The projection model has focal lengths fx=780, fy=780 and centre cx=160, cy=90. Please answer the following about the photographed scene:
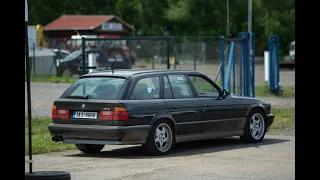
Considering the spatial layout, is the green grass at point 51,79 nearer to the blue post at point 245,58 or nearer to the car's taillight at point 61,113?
the blue post at point 245,58

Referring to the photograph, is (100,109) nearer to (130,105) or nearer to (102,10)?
(130,105)

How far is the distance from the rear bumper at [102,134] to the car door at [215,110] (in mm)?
1545

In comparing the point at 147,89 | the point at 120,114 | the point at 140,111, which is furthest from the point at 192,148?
the point at 120,114

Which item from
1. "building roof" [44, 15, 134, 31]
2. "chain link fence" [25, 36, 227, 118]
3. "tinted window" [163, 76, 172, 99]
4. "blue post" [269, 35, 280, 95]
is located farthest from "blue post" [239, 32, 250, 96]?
"building roof" [44, 15, 134, 31]

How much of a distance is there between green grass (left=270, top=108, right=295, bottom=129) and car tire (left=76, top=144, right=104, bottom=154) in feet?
18.1

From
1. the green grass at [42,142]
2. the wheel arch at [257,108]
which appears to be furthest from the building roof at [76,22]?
the wheel arch at [257,108]

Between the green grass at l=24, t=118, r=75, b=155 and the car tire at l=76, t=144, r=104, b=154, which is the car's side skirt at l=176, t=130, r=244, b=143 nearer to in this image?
the car tire at l=76, t=144, r=104, b=154

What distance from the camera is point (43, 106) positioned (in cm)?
2084

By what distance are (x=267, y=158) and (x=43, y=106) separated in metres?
9.53

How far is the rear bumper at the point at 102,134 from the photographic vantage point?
487 inches

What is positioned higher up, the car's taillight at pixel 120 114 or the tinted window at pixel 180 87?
the tinted window at pixel 180 87

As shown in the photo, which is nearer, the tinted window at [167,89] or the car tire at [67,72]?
the tinted window at [167,89]
